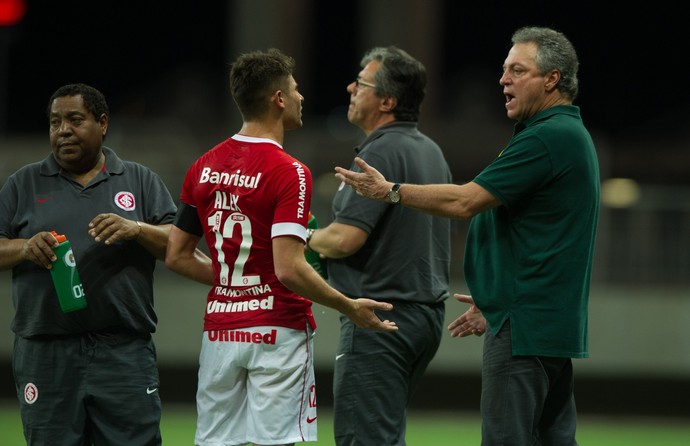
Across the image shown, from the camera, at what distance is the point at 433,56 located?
12539mm

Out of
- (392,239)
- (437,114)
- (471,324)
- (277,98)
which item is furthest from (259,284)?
(437,114)

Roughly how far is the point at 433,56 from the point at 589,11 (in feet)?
34.6

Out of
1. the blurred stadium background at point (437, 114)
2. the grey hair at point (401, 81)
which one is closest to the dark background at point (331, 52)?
the blurred stadium background at point (437, 114)

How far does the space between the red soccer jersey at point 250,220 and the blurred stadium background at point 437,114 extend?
17.5 ft

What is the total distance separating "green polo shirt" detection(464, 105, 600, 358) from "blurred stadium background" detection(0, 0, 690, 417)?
5322mm

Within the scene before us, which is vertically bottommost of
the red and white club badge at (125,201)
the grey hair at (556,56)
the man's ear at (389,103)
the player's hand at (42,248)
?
the player's hand at (42,248)

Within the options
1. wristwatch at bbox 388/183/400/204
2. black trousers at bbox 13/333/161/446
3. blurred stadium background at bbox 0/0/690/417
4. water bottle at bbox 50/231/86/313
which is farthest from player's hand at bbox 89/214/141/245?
blurred stadium background at bbox 0/0/690/417

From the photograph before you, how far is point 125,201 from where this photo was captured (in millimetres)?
4406

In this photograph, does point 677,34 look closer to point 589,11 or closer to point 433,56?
point 589,11

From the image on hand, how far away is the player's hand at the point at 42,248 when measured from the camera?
161 inches

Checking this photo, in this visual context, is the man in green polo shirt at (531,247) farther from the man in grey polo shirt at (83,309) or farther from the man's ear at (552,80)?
the man in grey polo shirt at (83,309)

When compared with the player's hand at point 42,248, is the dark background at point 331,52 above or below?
above

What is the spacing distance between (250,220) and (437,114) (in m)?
8.81

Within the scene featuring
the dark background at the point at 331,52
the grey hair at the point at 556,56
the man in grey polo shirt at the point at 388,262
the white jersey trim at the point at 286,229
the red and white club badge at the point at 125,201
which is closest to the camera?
the white jersey trim at the point at 286,229
